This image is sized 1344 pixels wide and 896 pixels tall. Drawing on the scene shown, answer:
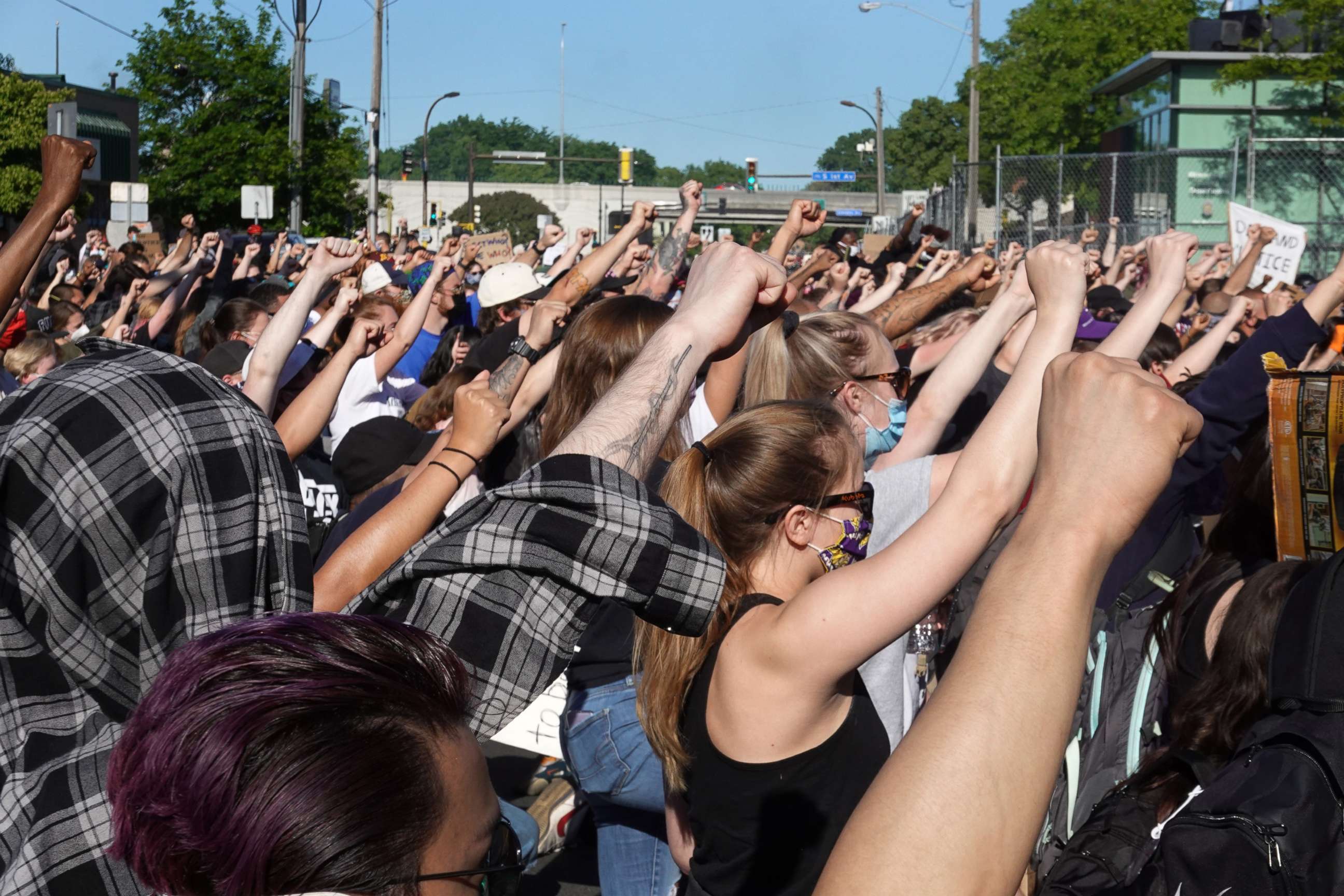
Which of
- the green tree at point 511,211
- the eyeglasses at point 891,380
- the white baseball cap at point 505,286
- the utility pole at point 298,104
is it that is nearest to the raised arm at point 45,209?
the eyeglasses at point 891,380

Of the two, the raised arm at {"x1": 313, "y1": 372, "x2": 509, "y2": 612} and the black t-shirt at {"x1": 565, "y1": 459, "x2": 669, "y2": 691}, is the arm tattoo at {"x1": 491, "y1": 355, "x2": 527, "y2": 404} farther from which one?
the raised arm at {"x1": 313, "y1": 372, "x2": 509, "y2": 612}

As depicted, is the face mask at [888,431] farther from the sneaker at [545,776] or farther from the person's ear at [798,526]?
the sneaker at [545,776]

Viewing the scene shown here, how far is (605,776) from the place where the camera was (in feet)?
10.9

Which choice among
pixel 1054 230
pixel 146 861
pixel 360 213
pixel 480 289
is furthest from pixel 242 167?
pixel 146 861

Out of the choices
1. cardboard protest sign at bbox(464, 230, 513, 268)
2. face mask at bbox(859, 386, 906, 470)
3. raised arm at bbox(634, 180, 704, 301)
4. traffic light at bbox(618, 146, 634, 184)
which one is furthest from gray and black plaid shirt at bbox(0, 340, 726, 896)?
traffic light at bbox(618, 146, 634, 184)

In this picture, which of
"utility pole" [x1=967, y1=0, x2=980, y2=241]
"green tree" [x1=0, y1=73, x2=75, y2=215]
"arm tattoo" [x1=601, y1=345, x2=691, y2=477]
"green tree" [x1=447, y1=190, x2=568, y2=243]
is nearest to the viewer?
"arm tattoo" [x1=601, y1=345, x2=691, y2=477]

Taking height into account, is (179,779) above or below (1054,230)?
below

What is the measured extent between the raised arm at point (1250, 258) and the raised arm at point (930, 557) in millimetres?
7509

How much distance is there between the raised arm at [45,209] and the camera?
2748 mm

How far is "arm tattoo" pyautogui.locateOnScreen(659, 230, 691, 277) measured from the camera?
6074 mm

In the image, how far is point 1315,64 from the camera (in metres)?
27.2

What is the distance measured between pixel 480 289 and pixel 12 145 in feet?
90.0

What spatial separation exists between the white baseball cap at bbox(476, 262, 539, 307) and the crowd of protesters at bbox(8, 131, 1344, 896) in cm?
363

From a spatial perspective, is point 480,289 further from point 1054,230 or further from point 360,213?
point 360,213
